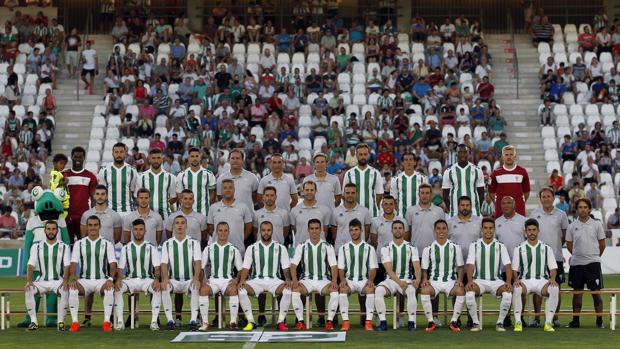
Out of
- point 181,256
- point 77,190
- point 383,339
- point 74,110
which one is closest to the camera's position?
point 383,339

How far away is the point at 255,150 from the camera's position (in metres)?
29.5

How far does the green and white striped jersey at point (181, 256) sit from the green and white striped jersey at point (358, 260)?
1750 millimetres

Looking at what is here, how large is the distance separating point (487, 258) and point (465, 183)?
164 cm

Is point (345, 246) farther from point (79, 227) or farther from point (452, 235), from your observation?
point (79, 227)

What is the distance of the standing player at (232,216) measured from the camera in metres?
17.5

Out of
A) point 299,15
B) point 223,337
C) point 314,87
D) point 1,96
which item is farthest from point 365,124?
point 223,337

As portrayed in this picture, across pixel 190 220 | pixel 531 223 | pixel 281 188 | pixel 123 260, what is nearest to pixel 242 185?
pixel 281 188

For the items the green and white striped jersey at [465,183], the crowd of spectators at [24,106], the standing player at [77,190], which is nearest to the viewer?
the standing player at [77,190]

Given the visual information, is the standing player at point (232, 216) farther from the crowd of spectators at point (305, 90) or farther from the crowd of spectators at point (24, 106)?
the crowd of spectators at point (24, 106)

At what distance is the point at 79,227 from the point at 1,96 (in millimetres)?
15313

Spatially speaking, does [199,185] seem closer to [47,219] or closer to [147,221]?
[147,221]

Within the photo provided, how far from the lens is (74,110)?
33.2 meters

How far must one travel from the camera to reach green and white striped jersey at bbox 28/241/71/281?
1703 cm

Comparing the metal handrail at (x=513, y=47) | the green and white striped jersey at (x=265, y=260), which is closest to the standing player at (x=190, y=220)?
the green and white striped jersey at (x=265, y=260)
